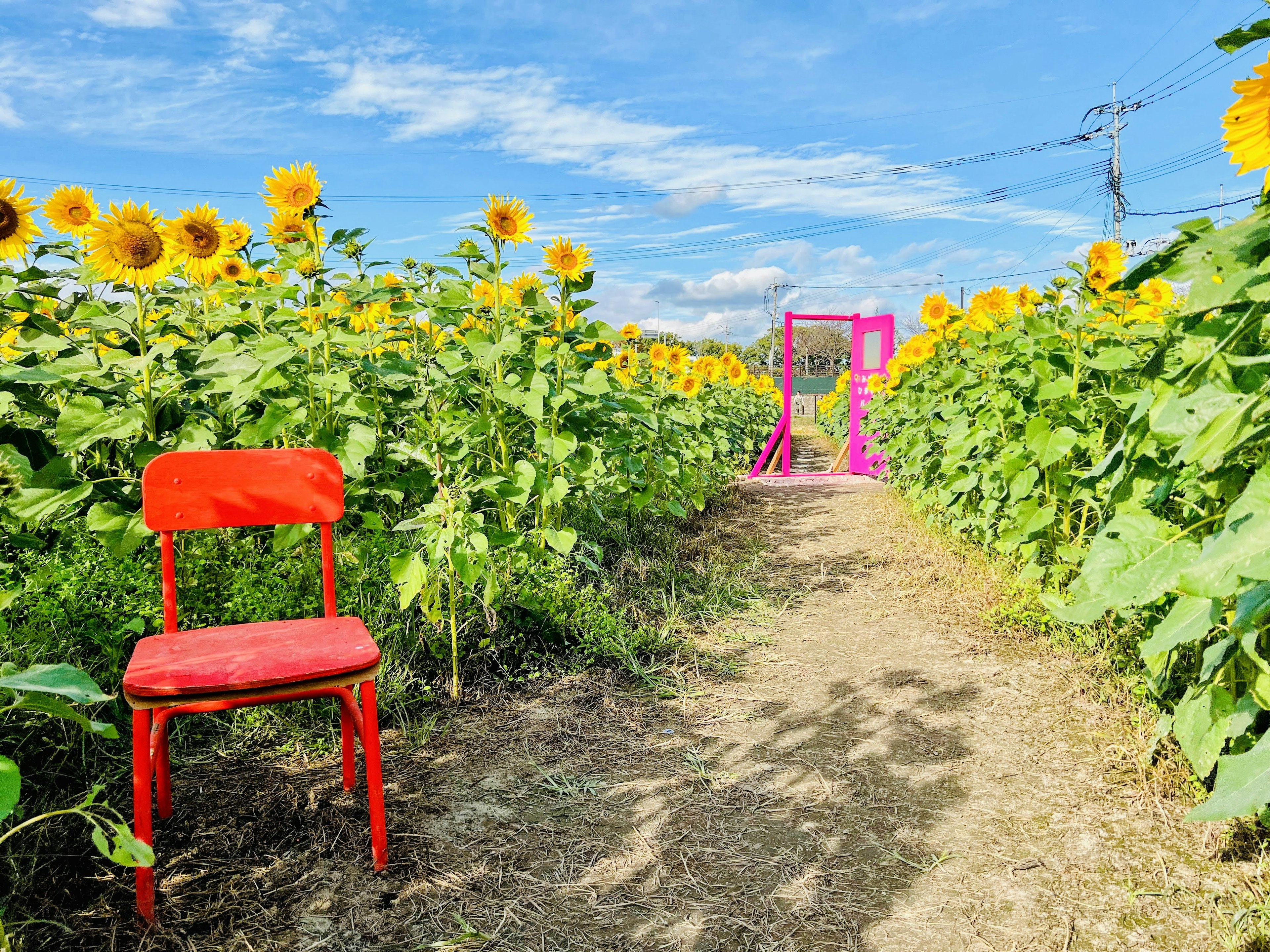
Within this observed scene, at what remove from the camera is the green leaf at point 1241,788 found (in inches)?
45.3

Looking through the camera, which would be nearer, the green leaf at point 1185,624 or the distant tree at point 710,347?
the green leaf at point 1185,624

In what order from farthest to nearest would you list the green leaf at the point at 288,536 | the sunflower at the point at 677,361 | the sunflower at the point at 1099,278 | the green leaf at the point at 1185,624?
the sunflower at the point at 677,361 < the sunflower at the point at 1099,278 < the green leaf at the point at 288,536 < the green leaf at the point at 1185,624

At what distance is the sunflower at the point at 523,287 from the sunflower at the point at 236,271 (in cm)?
96

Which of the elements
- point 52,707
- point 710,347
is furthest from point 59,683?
point 710,347

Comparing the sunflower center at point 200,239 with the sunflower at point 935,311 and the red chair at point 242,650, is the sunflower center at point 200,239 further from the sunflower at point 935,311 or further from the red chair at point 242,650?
the sunflower at point 935,311

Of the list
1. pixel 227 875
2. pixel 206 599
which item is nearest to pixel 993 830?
pixel 227 875

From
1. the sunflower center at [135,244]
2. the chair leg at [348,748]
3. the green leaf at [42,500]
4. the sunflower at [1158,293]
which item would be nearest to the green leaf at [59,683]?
the chair leg at [348,748]

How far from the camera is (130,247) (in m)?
2.36

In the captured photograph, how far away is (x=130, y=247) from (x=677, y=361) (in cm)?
442

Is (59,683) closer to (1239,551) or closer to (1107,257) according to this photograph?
(1239,551)

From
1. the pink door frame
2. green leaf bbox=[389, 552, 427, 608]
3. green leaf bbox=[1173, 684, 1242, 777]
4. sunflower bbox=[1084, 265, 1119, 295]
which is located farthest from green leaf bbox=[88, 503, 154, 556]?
the pink door frame

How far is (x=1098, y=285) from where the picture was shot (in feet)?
11.5

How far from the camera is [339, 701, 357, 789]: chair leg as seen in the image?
86.7 inches

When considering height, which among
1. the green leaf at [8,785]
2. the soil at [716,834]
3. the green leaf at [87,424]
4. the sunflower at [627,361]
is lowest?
the soil at [716,834]
